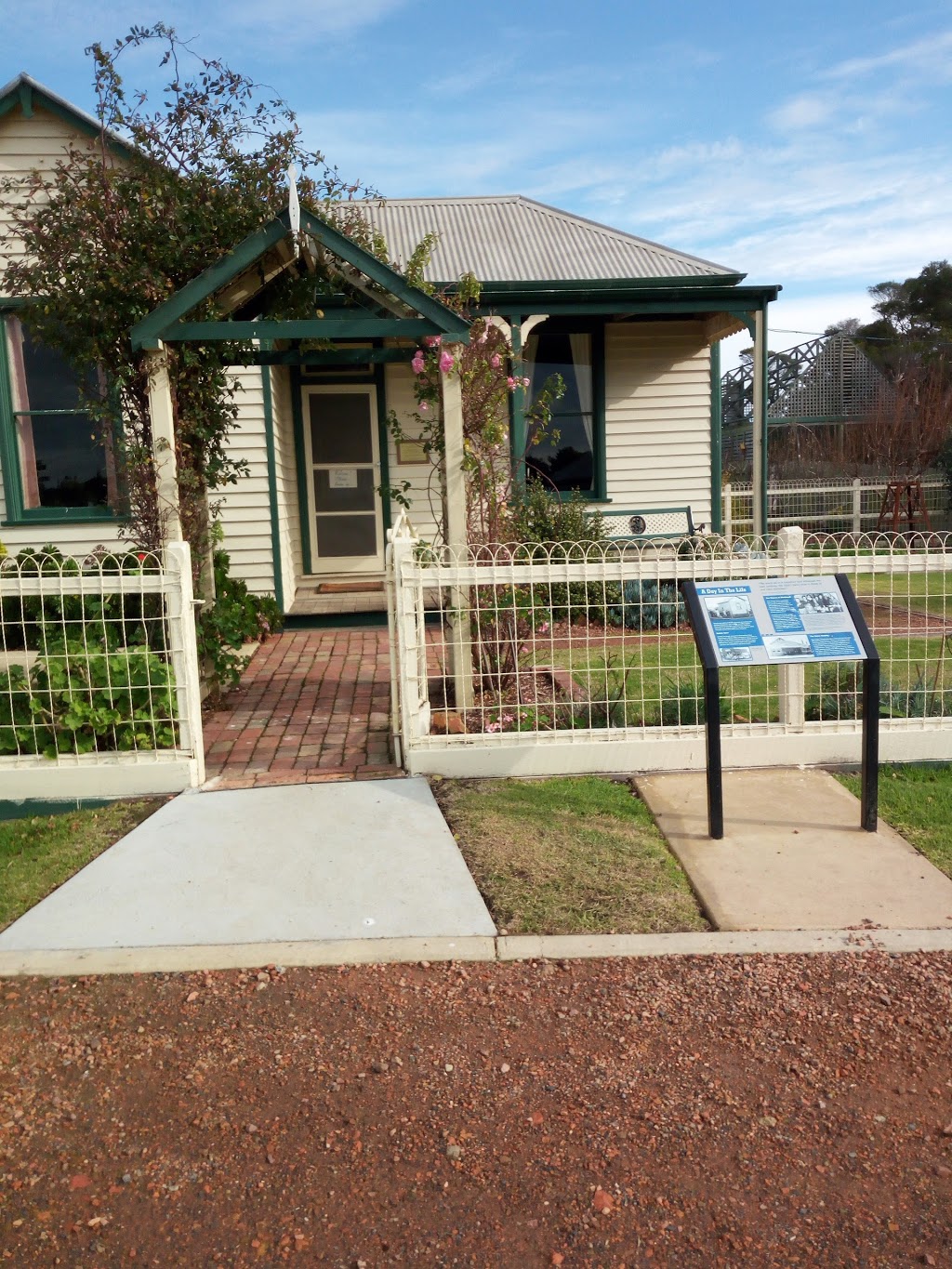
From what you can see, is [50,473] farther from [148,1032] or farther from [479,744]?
[148,1032]

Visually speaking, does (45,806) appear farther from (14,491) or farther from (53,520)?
(14,491)

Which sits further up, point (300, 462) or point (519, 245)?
point (519, 245)

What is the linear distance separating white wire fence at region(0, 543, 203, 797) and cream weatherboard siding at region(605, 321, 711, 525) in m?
7.74

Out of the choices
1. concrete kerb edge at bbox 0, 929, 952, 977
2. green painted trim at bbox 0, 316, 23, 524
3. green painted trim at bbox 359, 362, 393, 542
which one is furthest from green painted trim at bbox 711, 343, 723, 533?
concrete kerb edge at bbox 0, 929, 952, 977

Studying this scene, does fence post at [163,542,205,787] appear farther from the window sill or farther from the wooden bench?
the wooden bench

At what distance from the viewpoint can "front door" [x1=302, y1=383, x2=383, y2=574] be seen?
1235cm

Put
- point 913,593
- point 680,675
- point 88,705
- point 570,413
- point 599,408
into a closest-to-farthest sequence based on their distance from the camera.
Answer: point 88,705, point 680,675, point 913,593, point 599,408, point 570,413

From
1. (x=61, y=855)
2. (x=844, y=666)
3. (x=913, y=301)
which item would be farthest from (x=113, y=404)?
(x=913, y=301)

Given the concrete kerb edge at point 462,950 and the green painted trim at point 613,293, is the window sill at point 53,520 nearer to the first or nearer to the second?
the green painted trim at point 613,293

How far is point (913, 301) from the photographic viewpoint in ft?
130

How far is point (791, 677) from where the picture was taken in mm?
A: 5961

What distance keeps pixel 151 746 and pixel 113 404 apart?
2693 millimetres

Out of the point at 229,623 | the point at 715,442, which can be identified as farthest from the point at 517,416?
the point at 229,623

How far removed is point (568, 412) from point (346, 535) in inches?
120
